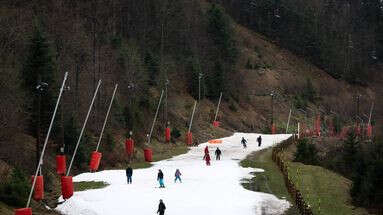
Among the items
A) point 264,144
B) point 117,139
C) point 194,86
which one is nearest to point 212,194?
point 117,139

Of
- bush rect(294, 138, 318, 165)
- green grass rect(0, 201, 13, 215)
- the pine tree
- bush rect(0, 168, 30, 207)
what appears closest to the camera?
green grass rect(0, 201, 13, 215)

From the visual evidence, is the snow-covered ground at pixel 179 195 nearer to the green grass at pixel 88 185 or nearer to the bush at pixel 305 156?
the green grass at pixel 88 185

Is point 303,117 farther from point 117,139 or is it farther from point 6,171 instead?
point 6,171

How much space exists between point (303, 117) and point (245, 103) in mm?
14007

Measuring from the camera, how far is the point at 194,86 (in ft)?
367

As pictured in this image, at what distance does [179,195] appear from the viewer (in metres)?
42.5

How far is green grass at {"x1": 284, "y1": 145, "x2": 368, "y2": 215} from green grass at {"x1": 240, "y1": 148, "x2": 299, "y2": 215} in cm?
120

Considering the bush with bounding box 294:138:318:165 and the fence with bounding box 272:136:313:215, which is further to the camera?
the bush with bounding box 294:138:318:165

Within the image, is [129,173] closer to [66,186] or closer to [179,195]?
[179,195]

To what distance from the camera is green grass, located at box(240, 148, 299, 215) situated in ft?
145

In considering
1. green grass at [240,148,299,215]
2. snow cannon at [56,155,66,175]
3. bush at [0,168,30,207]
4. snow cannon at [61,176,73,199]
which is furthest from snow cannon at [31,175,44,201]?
green grass at [240,148,299,215]

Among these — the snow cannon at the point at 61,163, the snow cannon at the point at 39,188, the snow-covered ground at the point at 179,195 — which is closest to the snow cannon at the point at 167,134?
the snow-covered ground at the point at 179,195

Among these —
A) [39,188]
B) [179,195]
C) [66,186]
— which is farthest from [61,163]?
[179,195]

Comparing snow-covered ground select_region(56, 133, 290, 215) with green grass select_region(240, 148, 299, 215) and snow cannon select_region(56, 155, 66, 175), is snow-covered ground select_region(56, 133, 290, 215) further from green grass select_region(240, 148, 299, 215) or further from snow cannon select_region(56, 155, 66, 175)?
snow cannon select_region(56, 155, 66, 175)
